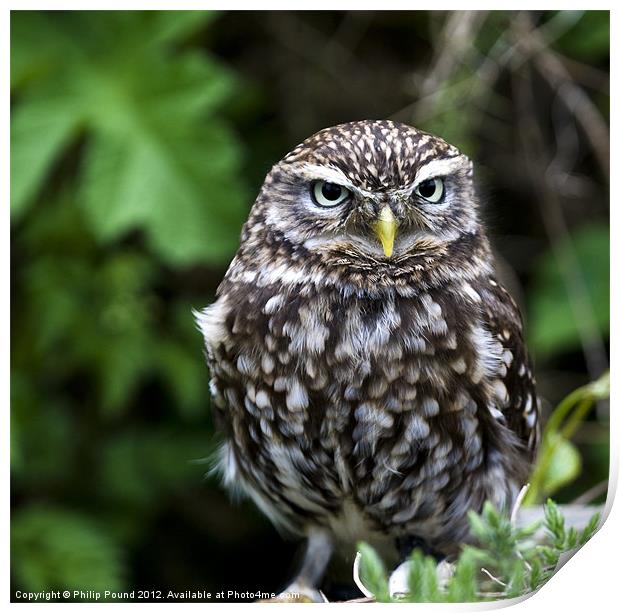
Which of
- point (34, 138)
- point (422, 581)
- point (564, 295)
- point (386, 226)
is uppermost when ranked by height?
point (34, 138)

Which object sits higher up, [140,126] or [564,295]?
[140,126]

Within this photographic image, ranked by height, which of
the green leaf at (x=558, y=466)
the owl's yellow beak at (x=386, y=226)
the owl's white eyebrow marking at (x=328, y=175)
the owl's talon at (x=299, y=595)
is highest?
the owl's white eyebrow marking at (x=328, y=175)

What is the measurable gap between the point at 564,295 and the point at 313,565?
83cm

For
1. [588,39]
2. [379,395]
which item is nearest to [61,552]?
[379,395]

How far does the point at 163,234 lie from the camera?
82.9 inches

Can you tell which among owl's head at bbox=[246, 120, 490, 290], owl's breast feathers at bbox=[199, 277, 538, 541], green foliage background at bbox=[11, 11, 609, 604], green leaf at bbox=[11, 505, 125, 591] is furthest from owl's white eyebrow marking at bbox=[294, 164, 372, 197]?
green leaf at bbox=[11, 505, 125, 591]

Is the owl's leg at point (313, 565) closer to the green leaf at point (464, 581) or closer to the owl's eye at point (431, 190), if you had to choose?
the green leaf at point (464, 581)

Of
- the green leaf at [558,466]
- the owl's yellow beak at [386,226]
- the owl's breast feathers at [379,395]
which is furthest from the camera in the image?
the green leaf at [558,466]

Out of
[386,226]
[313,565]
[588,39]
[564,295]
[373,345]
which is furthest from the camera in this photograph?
[564,295]

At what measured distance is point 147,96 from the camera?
222 centimetres

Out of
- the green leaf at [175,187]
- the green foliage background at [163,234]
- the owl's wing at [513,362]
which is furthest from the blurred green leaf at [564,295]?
the green leaf at [175,187]

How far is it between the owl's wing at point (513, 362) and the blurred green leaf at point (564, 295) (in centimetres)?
28

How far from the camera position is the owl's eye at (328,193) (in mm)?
1498

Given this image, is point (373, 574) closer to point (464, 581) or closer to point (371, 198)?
point (464, 581)
